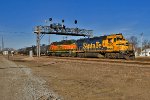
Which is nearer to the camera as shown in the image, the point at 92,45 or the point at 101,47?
the point at 101,47

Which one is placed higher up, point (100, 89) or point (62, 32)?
point (62, 32)

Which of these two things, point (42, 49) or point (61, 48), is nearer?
point (61, 48)

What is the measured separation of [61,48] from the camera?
6512cm

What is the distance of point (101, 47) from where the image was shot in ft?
150

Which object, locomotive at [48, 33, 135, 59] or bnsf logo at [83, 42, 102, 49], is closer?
locomotive at [48, 33, 135, 59]

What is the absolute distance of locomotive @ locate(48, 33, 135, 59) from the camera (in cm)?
4088

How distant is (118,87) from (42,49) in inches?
2861

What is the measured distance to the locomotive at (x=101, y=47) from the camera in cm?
4088

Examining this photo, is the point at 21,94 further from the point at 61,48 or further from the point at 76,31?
the point at 76,31

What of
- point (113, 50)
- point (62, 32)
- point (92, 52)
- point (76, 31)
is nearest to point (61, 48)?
point (62, 32)

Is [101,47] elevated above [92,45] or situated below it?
below

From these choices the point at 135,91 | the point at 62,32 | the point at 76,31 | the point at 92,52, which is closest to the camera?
the point at 135,91

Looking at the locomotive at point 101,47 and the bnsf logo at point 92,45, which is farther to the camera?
the bnsf logo at point 92,45

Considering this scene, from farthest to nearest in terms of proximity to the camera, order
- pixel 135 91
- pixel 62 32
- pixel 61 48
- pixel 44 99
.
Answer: pixel 62 32, pixel 61 48, pixel 135 91, pixel 44 99
